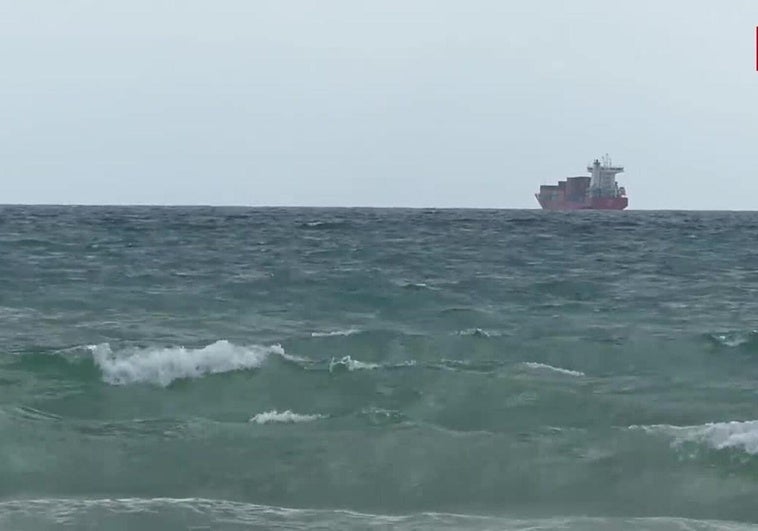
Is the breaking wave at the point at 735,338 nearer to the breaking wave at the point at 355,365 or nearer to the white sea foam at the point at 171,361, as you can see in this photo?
the breaking wave at the point at 355,365

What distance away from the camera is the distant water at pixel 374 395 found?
1103cm

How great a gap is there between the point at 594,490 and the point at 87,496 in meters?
5.29

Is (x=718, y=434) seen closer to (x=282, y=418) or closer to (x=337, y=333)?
(x=282, y=418)

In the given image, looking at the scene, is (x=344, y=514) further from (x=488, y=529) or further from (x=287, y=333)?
(x=287, y=333)

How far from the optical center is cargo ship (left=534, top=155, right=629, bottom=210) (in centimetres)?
11925

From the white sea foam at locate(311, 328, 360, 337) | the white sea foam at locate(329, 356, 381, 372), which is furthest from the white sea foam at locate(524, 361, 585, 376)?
the white sea foam at locate(311, 328, 360, 337)

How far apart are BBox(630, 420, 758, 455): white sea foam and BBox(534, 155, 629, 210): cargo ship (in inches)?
4198

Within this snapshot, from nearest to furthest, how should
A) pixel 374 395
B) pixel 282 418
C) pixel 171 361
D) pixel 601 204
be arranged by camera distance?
pixel 282 418 → pixel 374 395 → pixel 171 361 → pixel 601 204

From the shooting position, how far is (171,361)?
52.4 feet

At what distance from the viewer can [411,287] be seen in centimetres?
2212

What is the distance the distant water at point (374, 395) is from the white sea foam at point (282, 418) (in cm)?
4

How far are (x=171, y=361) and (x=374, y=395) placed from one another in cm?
330

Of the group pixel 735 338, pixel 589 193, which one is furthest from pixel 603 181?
pixel 735 338

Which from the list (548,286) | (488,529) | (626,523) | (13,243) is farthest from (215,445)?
(13,243)
